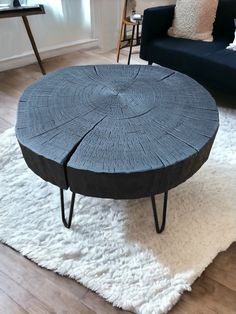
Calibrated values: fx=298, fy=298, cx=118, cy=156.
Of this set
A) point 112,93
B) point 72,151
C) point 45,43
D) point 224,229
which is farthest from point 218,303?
point 45,43

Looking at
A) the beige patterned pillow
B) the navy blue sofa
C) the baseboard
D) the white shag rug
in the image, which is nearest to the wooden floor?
the white shag rug

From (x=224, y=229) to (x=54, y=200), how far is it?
82cm

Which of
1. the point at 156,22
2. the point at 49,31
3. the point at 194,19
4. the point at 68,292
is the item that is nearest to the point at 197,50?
the point at 194,19

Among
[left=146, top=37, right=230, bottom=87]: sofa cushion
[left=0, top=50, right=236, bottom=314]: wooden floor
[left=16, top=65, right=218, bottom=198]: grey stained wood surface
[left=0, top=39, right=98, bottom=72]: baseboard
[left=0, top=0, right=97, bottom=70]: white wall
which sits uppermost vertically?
[left=16, top=65, right=218, bottom=198]: grey stained wood surface

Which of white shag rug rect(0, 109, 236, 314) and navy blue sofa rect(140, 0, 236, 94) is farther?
navy blue sofa rect(140, 0, 236, 94)

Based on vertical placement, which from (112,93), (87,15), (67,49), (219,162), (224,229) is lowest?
(67,49)

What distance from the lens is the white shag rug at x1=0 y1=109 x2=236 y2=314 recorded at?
1.14 metres

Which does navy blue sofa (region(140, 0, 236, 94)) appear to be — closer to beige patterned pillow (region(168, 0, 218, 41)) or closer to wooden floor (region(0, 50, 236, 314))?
beige patterned pillow (region(168, 0, 218, 41))

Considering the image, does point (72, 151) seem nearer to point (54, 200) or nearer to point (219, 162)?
point (54, 200)

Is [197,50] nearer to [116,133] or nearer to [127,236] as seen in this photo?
[116,133]

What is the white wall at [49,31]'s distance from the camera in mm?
2854

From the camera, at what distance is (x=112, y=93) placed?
1.34 m

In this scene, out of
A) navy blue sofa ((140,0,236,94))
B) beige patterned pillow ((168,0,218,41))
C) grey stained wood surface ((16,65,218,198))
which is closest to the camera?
grey stained wood surface ((16,65,218,198))

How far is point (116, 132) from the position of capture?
1.11m
